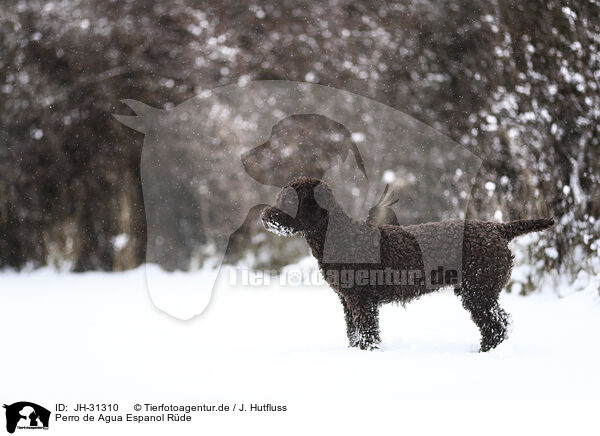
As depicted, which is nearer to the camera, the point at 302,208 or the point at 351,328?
the point at 302,208

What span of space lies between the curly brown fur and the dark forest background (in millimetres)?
A: 2642

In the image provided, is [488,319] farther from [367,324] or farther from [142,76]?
[142,76]

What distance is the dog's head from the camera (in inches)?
115

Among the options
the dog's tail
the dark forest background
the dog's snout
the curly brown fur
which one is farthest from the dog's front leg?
the dark forest background

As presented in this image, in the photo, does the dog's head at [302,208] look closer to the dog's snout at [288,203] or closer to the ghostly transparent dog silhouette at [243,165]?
the dog's snout at [288,203]

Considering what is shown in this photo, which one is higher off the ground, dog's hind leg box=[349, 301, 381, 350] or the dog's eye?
the dog's eye

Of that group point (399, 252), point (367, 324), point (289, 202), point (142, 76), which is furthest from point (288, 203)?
point (142, 76)

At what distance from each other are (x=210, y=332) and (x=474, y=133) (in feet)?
11.0

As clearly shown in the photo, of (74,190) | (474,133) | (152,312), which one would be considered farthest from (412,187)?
(74,190)

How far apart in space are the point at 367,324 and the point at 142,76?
4685 millimetres

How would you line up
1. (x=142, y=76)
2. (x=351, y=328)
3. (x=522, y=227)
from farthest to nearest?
1. (x=142, y=76)
2. (x=351, y=328)
3. (x=522, y=227)

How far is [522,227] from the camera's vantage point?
293 centimetres

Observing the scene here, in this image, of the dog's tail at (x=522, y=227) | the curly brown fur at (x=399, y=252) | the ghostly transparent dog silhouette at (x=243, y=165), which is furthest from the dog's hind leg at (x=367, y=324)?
the ghostly transparent dog silhouette at (x=243, y=165)

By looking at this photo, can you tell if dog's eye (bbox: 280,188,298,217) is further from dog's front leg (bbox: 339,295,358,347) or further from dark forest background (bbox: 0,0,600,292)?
dark forest background (bbox: 0,0,600,292)
